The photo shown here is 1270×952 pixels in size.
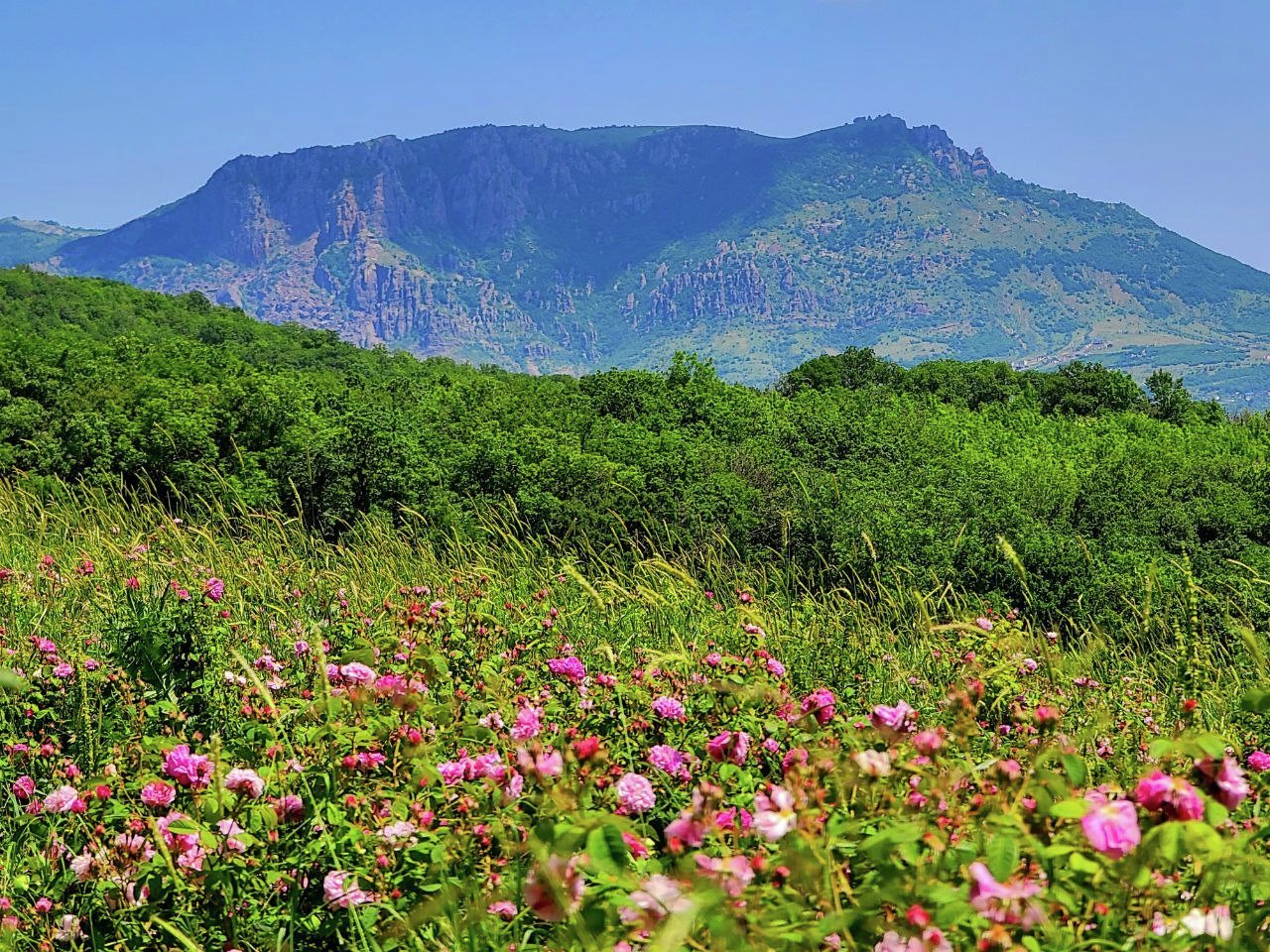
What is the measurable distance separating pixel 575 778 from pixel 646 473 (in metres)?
7.49

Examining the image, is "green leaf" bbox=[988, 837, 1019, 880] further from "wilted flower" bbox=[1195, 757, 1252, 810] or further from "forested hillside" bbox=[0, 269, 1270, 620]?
"forested hillside" bbox=[0, 269, 1270, 620]

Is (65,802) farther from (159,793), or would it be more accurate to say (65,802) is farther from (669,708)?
(669,708)

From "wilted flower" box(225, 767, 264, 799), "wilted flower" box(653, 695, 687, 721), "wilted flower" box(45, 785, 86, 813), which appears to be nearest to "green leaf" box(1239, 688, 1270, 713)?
"wilted flower" box(653, 695, 687, 721)

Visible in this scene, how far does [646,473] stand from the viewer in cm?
952

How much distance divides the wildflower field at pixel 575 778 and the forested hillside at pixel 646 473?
2382 mm

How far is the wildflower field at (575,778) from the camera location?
4.99 ft

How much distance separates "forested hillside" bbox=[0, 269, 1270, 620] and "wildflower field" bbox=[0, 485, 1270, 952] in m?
2.38

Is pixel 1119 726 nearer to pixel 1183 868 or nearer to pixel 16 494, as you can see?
pixel 1183 868

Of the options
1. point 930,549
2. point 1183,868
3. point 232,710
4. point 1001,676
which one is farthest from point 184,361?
point 1183,868

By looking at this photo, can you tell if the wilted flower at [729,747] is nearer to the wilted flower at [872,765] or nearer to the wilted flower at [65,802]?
the wilted flower at [872,765]

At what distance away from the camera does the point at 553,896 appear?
1.44 metres

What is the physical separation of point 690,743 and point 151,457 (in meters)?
7.54

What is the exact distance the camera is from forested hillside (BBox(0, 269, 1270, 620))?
8523mm

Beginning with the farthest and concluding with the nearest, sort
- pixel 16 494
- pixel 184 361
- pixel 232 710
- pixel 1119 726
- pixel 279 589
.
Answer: pixel 184 361
pixel 16 494
pixel 279 589
pixel 1119 726
pixel 232 710
